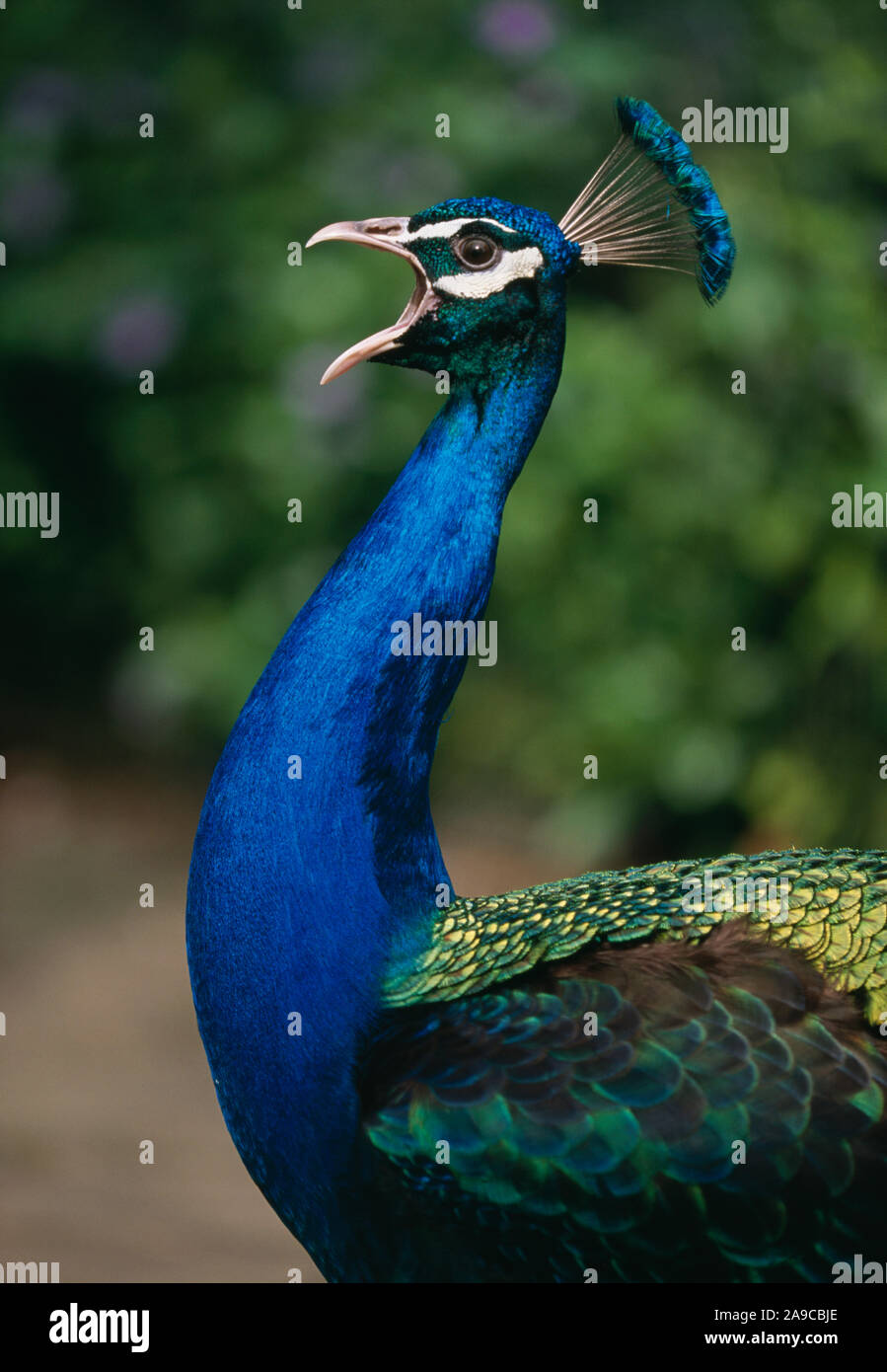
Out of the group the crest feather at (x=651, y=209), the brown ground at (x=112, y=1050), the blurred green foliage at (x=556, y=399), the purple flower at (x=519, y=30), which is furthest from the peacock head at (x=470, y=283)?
the purple flower at (x=519, y=30)

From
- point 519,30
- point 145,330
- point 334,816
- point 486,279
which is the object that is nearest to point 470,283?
point 486,279

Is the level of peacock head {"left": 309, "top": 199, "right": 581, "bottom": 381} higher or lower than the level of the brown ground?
higher

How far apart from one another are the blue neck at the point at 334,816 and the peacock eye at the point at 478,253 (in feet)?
0.40

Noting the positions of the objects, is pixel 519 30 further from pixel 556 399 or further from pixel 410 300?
pixel 410 300

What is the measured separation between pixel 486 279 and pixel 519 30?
3.26 metres

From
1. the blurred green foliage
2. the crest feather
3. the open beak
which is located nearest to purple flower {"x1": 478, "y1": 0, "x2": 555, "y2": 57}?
the blurred green foliage

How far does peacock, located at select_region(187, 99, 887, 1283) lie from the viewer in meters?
1.83

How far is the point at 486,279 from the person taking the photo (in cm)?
197

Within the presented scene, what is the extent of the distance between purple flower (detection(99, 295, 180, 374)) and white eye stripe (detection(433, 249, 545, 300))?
337cm

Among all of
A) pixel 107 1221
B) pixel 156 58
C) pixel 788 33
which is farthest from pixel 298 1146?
pixel 156 58

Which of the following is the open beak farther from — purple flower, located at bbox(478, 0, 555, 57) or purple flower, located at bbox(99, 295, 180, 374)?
purple flower, located at bbox(99, 295, 180, 374)

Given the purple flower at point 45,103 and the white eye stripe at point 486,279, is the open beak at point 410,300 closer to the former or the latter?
the white eye stripe at point 486,279

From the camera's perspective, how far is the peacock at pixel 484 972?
1.83m

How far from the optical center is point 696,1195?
1.81m
